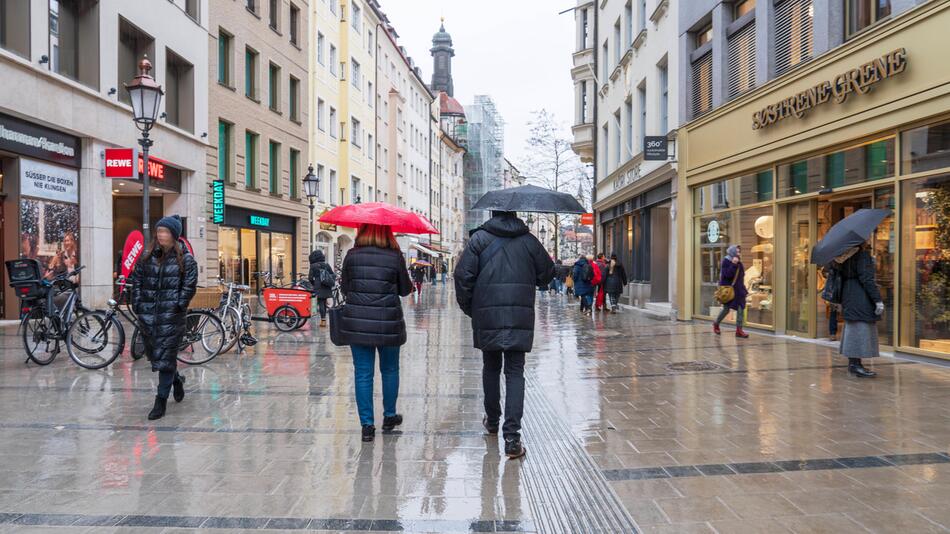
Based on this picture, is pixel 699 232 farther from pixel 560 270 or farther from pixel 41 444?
pixel 560 270

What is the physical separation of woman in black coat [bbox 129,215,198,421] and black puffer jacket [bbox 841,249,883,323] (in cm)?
716

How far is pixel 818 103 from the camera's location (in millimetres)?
11977

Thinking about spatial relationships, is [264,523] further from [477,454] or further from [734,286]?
[734,286]

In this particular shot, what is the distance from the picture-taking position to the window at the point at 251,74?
26453mm

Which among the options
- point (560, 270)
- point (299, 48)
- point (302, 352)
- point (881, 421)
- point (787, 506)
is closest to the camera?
point (787, 506)

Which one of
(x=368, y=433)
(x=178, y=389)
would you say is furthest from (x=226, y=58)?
(x=368, y=433)

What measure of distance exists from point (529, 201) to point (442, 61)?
86.8 metres

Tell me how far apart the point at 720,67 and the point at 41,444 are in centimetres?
1473

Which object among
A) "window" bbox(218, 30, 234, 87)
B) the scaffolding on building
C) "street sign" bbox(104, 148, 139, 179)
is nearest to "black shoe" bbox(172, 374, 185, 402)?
"street sign" bbox(104, 148, 139, 179)

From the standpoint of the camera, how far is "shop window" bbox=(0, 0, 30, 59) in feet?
45.2

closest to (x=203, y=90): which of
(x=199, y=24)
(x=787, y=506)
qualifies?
(x=199, y=24)

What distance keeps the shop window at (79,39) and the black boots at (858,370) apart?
15.8 meters

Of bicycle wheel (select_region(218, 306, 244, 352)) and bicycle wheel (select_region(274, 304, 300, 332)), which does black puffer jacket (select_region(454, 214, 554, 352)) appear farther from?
bicycle wheel (select_region(274, 304, 300, 332))

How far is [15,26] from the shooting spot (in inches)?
549
